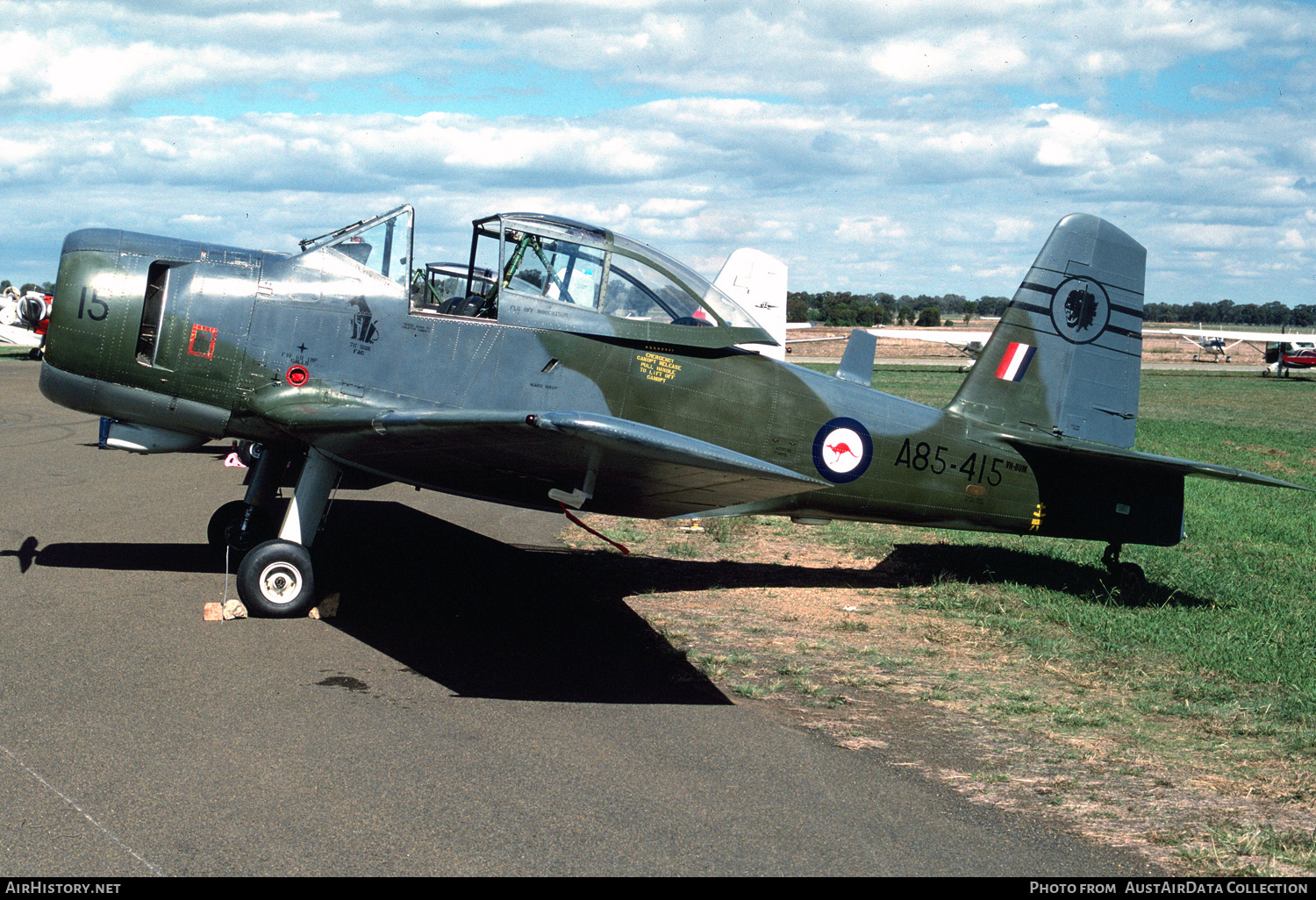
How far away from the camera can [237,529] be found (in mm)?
8398

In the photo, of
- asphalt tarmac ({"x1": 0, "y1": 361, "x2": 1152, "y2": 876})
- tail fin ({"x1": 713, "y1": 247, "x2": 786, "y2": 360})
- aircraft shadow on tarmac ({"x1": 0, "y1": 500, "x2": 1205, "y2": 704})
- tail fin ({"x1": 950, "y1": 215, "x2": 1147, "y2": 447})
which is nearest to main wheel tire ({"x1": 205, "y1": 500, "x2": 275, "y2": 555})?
aircraft shadow on tarmac ({"x1": 0, "y1": 500, "x2": 1205, "y2": 704})

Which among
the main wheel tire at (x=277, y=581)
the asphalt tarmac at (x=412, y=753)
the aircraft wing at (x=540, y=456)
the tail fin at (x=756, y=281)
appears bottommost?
the asphalt tarmac at (x=412, y=753)

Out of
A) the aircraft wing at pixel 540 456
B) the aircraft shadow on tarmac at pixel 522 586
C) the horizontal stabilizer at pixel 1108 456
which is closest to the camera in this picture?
the aircraft wing at pixel 540 456

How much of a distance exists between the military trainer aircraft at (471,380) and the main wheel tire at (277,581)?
1cm

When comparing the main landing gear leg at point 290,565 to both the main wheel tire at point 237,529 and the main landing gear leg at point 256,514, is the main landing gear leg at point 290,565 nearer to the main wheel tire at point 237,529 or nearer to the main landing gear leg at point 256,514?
the main landing gear leg at point 256,514

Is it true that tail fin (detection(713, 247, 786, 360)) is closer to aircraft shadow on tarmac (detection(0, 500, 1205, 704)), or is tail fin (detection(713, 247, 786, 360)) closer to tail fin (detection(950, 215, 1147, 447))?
aircraft shadow on tarmac (detection(0, 500, 1205, 704))

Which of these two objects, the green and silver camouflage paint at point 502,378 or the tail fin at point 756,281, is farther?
the tail fin at point 756,281

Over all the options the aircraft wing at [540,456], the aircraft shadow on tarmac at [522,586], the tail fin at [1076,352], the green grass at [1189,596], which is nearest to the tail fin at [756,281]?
the green grass at [1189,596]

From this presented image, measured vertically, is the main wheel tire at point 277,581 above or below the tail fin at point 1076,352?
below

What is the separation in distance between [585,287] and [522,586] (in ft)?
8.55

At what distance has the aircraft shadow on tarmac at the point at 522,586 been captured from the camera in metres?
5.98

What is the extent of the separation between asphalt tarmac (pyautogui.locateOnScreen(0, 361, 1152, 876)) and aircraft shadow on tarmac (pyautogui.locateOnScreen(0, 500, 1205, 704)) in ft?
0.12

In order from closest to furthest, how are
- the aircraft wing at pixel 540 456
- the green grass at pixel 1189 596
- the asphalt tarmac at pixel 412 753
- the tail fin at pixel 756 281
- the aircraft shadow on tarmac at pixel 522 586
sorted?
the asphalt tarmac at pixel 412 753
the aircraft wing at pixel 540 456
the aircraft shadow on tarmac at pixel 522 586
the green grass at pixel 1189 596
the tail fin at pixel 756 281

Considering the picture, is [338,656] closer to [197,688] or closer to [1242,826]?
[197,688]
